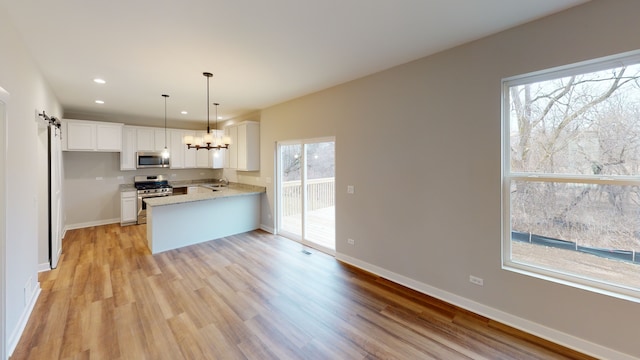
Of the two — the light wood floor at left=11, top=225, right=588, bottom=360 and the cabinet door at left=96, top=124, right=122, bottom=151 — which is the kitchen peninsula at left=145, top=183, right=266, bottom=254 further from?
the cabinet door at left=96, top=124, right=122, bottom=151

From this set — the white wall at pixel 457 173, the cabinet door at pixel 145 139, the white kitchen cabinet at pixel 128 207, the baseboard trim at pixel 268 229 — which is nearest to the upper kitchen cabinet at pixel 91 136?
the cabinet door at pixel 145 139

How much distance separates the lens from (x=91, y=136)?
557cm

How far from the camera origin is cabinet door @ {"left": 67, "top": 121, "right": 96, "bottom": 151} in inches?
210

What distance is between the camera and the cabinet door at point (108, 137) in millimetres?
5660

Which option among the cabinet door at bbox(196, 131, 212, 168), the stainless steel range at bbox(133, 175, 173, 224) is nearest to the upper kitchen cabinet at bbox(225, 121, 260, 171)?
the cabinet door at bbox(196, 131, 212, 168)

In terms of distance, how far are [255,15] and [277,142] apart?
3.18 metres

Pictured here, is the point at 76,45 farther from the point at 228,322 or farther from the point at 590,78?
the point at 590,78

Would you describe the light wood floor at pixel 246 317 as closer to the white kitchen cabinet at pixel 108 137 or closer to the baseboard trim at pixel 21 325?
the baseboard trim at pixel 21 325

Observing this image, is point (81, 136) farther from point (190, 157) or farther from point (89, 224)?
point (190, 157)

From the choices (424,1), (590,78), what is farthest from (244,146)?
(590,78)

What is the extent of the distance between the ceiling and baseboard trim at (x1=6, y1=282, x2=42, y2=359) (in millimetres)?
2657

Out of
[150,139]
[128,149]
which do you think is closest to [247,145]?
[150,139]

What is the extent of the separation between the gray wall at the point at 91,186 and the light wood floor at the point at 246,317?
247 centimetres

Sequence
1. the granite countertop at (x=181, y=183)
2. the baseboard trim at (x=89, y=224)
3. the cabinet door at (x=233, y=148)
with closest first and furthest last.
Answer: the baseboard trim at (x=89, y=224) < the cabinet door at (x=233, y=148) < the granite countertop at (x=181, y=183)
